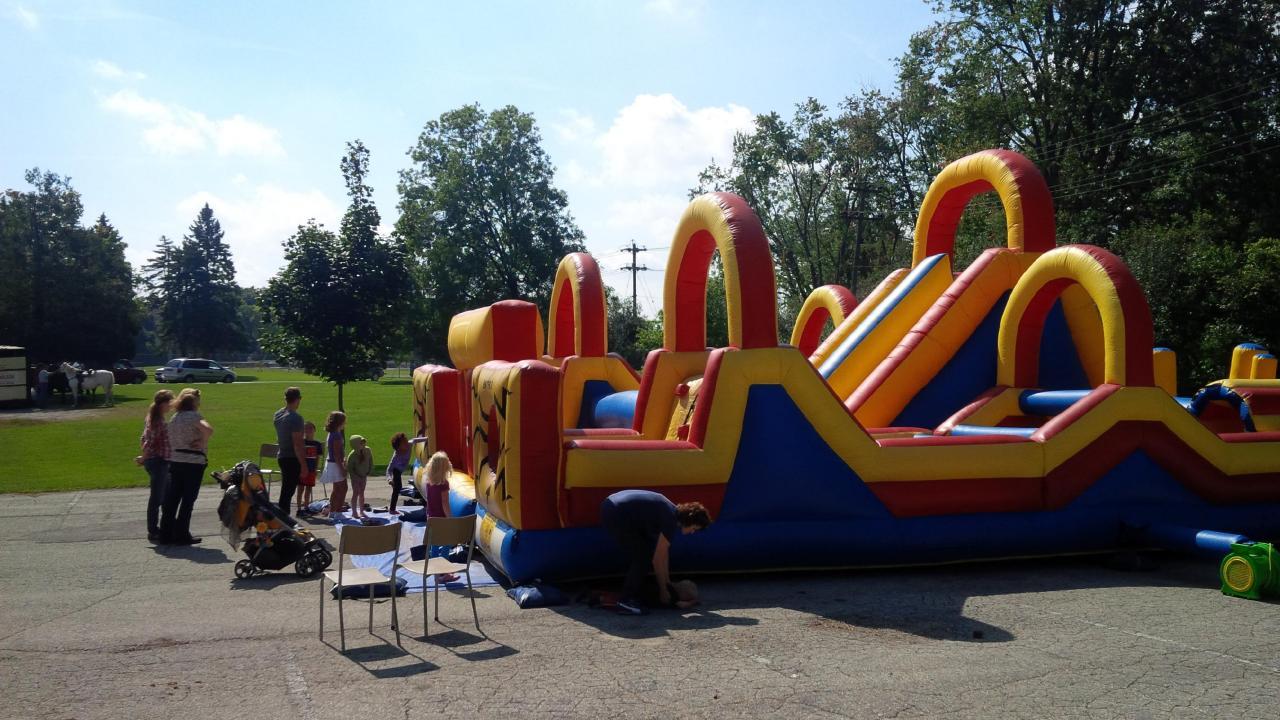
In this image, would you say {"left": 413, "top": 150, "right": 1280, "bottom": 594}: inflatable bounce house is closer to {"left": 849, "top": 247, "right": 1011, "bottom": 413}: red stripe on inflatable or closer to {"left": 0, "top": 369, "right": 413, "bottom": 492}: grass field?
{"left": 849, "top": 247, "right": 1011, "bottom": 413}: red stripe on inflatable

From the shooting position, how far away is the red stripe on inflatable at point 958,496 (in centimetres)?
837

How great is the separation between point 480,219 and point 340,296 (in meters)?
26.6

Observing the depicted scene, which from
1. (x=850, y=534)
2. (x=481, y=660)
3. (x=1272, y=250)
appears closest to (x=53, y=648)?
(x=481, y=660)

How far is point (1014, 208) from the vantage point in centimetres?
1161

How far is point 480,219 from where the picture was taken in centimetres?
4303

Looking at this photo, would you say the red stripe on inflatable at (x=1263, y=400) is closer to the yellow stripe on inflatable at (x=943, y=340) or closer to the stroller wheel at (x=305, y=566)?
the yellow stripe on inflatable at (x=943, y=340)

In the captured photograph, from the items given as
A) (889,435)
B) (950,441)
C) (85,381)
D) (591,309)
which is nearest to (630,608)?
A: (950,441)

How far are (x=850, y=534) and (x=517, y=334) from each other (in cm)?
415

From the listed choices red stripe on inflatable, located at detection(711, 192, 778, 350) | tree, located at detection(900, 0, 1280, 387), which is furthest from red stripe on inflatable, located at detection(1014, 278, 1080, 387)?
tree, located at detection(900, 0, 1280, 387)

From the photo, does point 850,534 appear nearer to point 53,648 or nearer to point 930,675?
point 930,675

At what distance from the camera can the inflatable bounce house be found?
7.72m

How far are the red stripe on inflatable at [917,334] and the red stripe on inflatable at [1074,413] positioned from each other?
233cm

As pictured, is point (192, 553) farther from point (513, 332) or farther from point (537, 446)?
point (537, 446)

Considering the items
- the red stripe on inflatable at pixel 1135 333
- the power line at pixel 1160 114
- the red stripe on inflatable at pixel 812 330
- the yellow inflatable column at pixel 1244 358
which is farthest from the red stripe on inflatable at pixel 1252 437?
the power line at pixel 1160 114
